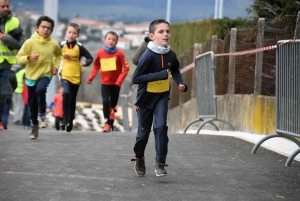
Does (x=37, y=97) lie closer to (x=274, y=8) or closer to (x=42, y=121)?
(x=42, y=121)

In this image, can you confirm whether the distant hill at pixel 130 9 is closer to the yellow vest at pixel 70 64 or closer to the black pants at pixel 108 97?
the black pants at pixel 108 97

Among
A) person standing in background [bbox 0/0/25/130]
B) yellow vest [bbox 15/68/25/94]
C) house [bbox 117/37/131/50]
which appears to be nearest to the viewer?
person standing in background [bbox 0/0/25/130]

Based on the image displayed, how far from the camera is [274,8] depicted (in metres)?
18.0

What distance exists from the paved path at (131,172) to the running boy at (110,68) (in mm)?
2976

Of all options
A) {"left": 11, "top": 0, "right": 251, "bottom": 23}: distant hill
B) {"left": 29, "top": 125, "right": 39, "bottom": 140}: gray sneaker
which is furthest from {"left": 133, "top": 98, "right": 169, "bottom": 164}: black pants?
{"left": 11, "top": 0, "right": 251, "bottom": 23}: distant hill

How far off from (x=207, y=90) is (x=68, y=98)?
2.48 meters

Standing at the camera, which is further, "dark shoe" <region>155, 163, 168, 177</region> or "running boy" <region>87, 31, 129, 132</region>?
"running boy" <region>87, 31, 129, 132</region>

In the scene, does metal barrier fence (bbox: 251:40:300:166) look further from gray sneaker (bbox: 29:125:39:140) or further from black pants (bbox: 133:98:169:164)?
gray sneaker (bbox: 29:125:39:140)

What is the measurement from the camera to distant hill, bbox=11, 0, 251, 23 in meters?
44.1

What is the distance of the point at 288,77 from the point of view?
421 inches

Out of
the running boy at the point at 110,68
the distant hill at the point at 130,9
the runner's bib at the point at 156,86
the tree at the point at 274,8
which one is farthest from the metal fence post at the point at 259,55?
the distant hill at the point at 130,9

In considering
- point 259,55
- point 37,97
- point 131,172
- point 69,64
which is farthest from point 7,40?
point 131,172

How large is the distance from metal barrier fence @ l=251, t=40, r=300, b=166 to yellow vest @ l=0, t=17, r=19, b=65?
5.19 meters

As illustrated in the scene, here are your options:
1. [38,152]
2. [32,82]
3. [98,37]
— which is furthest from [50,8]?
[38,152]
